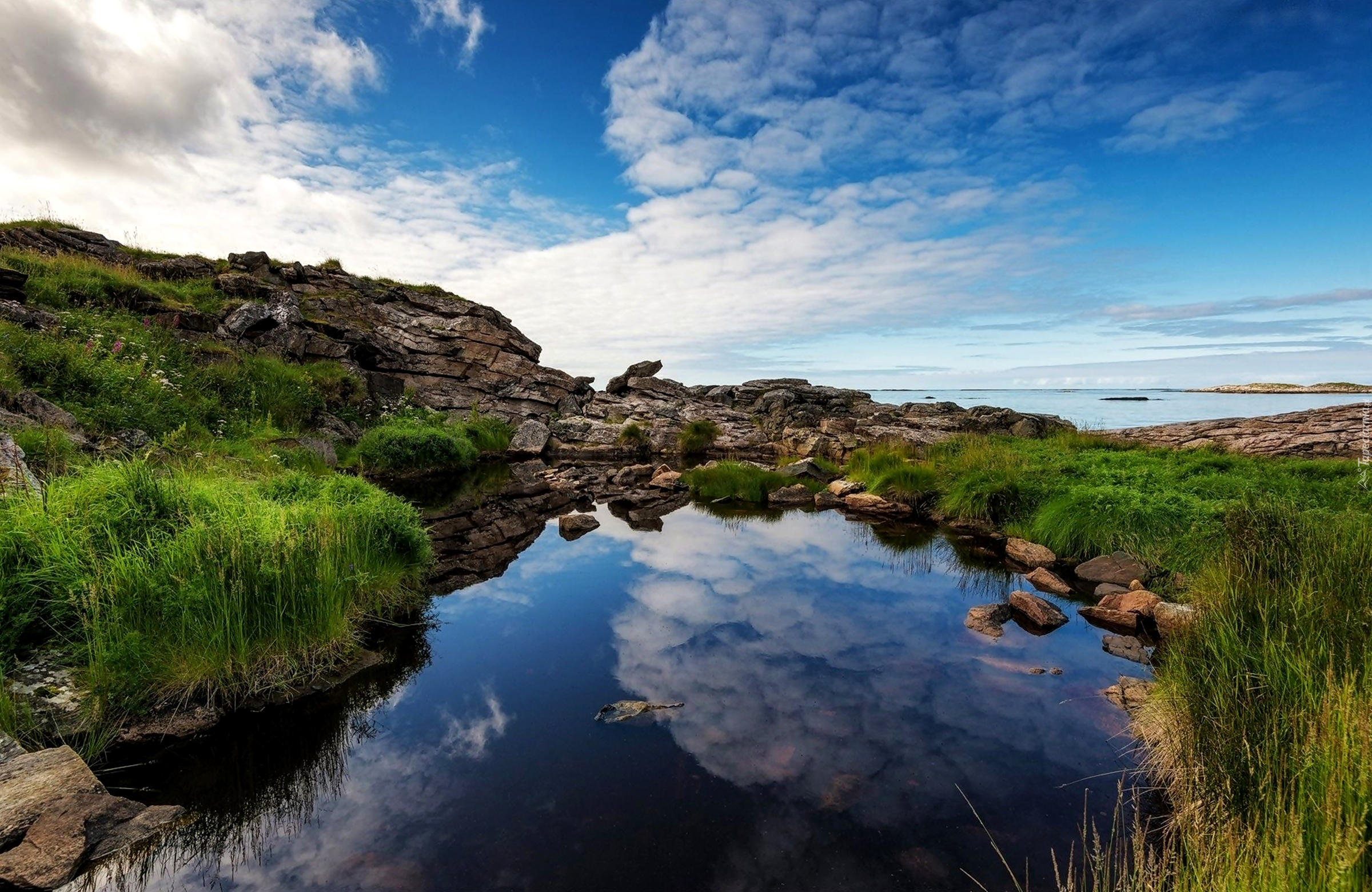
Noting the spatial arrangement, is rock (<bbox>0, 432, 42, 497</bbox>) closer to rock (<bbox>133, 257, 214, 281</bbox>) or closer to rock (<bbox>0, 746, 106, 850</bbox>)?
rock (<bbox>0, 746, 106, 850</bbox>)

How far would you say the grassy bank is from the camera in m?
3.02

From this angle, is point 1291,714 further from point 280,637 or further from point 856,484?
point 856,484

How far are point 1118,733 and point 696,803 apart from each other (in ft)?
15.9

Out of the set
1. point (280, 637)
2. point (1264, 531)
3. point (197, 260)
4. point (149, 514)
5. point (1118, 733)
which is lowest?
point (1118, 733)

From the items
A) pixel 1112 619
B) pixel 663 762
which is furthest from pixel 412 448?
A: pixel 1112 619

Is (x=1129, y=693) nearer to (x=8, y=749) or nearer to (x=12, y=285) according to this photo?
(x=8, y=749)

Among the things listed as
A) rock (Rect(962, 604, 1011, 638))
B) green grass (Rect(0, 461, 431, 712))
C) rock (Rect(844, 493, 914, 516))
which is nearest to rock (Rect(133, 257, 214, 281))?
green grass (Rect(0, 461, 431, 712))

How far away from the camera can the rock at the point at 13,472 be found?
7.29 meters

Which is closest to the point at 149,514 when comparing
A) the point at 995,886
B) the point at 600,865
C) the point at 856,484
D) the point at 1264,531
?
the point at 600,865

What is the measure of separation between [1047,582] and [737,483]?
39.1 feet

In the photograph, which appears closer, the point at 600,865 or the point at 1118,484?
the point at 600,865

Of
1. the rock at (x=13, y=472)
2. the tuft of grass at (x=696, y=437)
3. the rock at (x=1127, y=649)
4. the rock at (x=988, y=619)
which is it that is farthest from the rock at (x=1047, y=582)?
the tuft of grass at (x=696, y=437)

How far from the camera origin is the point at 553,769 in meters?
5.75

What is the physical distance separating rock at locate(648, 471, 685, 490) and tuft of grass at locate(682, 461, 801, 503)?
616 millimetres
